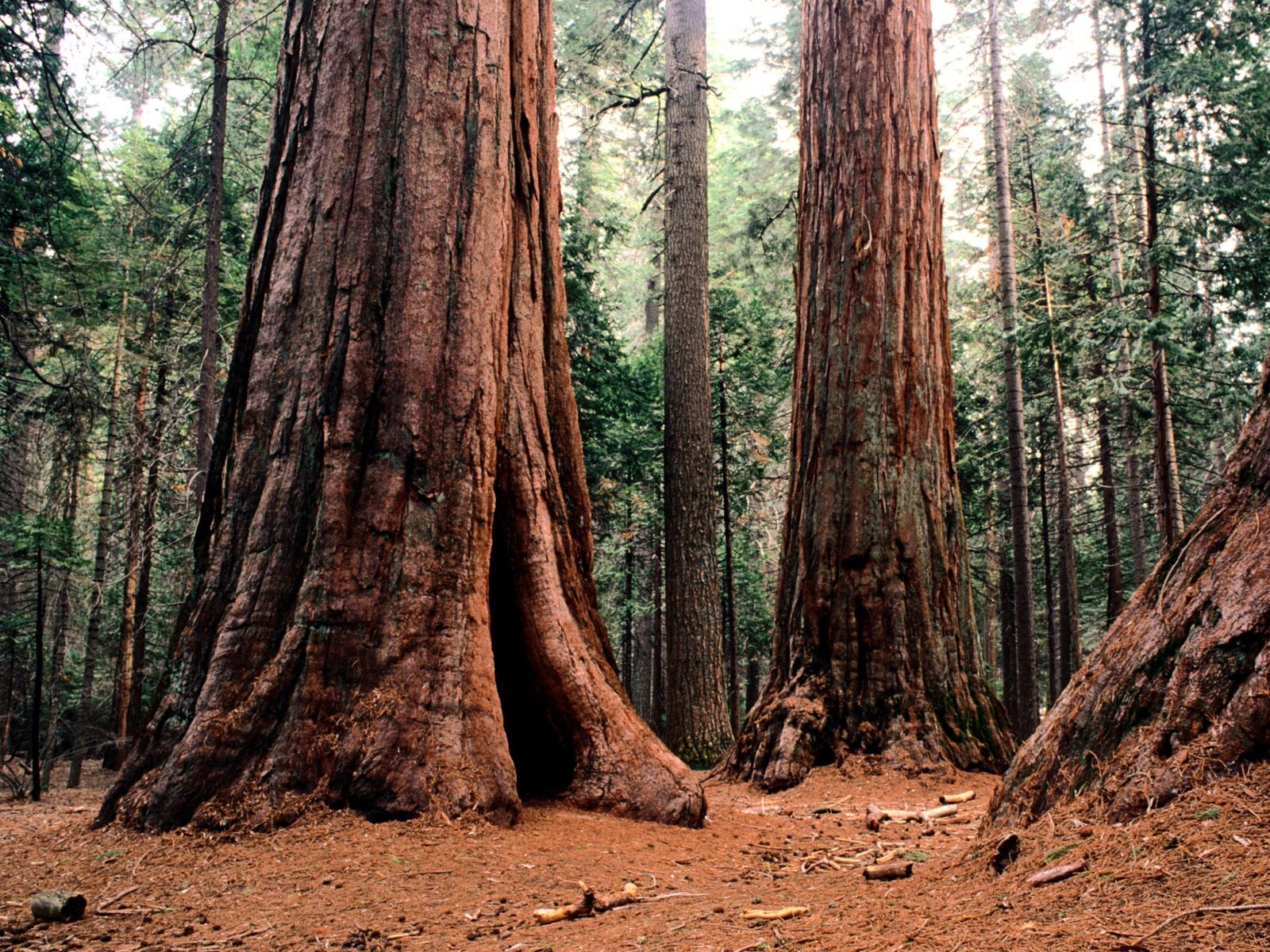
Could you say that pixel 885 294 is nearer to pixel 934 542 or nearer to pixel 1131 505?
pixel 934 542

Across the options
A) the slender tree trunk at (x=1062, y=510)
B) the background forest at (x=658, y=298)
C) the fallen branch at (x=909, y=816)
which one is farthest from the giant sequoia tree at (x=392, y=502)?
the slender tree trunk at (x=1062, y=510)

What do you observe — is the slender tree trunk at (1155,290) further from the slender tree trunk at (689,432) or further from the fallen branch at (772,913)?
the fallen branch at (772,913)

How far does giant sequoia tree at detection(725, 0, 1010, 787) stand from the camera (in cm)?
670

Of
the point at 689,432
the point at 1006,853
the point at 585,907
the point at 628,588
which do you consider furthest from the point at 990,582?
the point at 585,907

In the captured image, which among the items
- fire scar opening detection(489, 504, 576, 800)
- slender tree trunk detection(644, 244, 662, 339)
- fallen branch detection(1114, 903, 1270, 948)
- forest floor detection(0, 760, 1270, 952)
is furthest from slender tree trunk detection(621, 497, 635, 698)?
fallen branch detection(1114, 903, 1270, 948)

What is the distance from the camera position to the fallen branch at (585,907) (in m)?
2.83

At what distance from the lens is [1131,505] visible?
18672 mm

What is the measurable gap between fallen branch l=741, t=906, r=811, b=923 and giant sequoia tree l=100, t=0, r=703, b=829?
159 centimetres

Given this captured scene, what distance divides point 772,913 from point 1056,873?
0.83 m

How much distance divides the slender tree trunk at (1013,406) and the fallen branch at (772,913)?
12789 mm

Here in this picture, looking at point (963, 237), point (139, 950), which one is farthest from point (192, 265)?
point (963, 237)

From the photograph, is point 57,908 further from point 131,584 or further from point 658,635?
point 658,635

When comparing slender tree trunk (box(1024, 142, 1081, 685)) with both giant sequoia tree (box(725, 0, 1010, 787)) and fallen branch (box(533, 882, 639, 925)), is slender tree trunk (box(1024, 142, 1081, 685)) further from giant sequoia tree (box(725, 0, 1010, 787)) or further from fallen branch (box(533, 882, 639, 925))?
fallen branch (box(533, 882, 639, 925))

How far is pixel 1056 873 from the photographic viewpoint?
2.18 m
